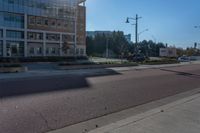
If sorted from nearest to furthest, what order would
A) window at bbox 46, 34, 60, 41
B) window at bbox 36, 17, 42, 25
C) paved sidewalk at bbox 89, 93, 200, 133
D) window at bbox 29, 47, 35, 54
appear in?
paved sidewalk at bbox 89, 93, 200, 133, window at bbox 29, 47, 35, 54, window at bbox 36, 17, 42, 25, window at bbox 46, 34, 60, 41

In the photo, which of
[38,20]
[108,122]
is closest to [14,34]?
[38,20]

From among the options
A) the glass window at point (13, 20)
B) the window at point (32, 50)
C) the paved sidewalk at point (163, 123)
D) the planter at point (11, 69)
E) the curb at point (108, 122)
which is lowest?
the curb at point (108, 122)

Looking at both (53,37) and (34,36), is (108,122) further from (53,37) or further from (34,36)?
(53,37)

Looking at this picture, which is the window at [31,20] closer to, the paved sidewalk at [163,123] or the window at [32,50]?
the window at [32,50]

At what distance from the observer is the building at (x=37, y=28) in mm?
59812

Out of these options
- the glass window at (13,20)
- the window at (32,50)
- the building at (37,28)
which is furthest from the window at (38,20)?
the window at (32,50)

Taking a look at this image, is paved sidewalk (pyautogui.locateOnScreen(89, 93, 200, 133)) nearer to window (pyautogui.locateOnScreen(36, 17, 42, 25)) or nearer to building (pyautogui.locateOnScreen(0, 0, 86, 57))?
building (pyautogui.locateOnScreen(0, 0, 86, 57))

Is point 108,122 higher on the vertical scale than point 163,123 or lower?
lower

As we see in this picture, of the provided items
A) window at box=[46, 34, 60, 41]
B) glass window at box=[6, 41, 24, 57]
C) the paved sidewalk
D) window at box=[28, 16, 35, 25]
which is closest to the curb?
the paved sidewalk

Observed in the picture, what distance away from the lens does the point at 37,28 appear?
65.2 m

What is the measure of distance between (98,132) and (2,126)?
233 centimetres

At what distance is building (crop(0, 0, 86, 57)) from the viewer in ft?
196

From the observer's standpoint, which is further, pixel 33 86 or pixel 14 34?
pixel 14 34

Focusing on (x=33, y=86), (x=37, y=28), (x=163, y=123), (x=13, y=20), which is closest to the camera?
(x=163, y=123)
